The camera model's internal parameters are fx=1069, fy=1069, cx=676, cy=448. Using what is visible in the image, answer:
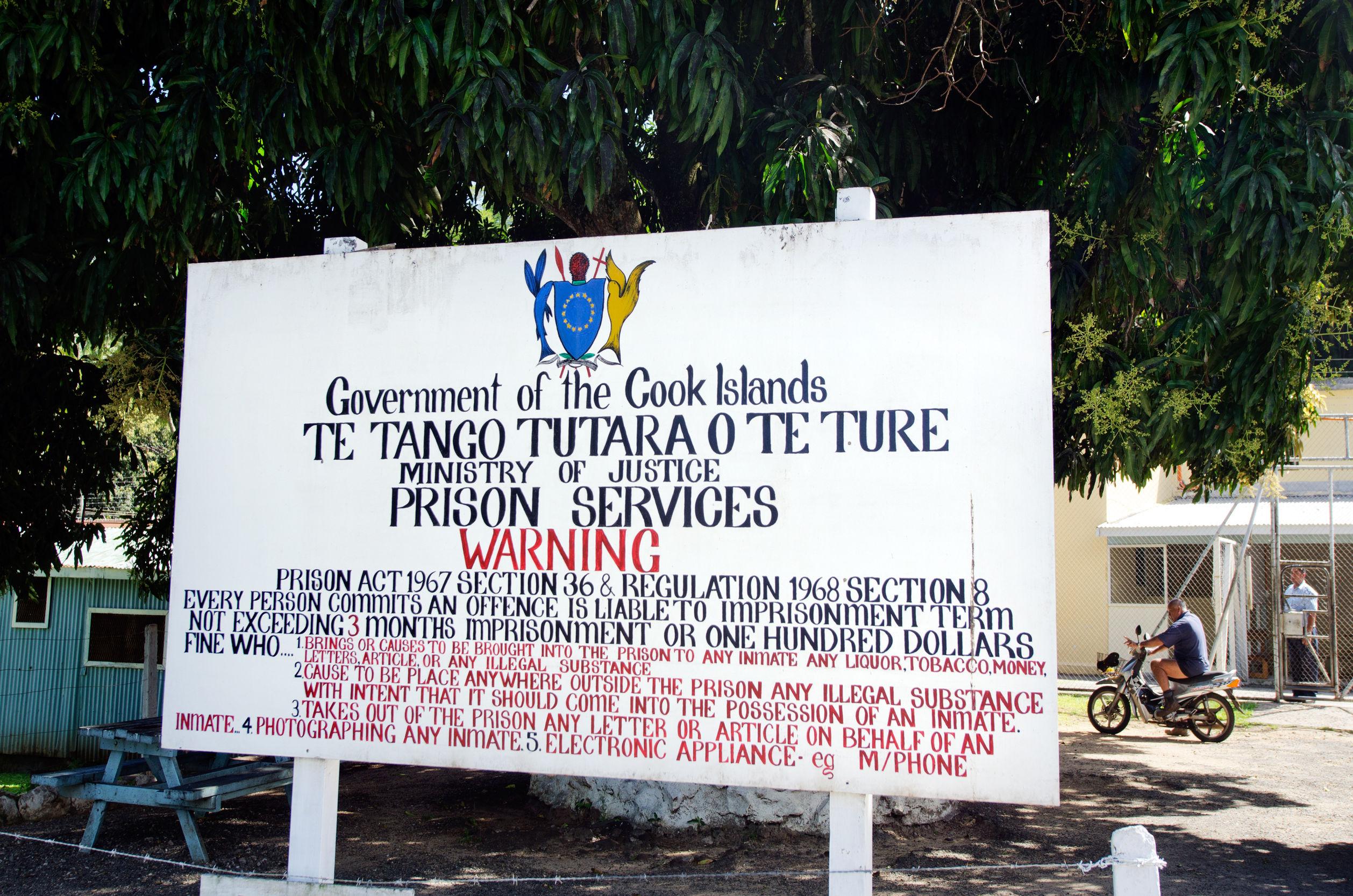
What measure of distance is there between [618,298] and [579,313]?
18cm

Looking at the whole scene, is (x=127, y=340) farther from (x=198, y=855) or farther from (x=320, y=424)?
(x=320, y=424)

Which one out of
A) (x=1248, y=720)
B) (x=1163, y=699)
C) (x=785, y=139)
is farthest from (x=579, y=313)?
(x=1248, y=720)

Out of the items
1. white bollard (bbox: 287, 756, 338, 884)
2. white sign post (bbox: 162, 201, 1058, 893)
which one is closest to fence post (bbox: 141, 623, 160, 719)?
white bollard (bbox: 287, 756, 338, 884)

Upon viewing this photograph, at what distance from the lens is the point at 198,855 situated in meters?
6.81

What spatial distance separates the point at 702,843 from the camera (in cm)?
714

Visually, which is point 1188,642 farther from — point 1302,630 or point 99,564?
point 99,564

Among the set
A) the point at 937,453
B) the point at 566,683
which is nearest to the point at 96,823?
the point at 566,683

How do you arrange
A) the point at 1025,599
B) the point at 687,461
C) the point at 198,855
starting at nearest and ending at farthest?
the point at 1025,599 → the point at 687,461 → the point at 198,855

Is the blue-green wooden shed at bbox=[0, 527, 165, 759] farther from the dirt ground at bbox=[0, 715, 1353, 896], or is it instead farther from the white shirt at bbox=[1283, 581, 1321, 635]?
the white shirt at bbox=[1283, 581, 1321, 635]

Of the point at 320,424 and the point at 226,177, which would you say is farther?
the point at 226,177

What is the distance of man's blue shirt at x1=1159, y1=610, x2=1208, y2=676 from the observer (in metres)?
11.7

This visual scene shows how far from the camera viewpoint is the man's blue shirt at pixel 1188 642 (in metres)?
11.7

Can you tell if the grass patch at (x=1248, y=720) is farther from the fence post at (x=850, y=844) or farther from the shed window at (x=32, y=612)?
the shed window at (x=32, y=612)

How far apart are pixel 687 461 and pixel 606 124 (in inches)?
82.2
